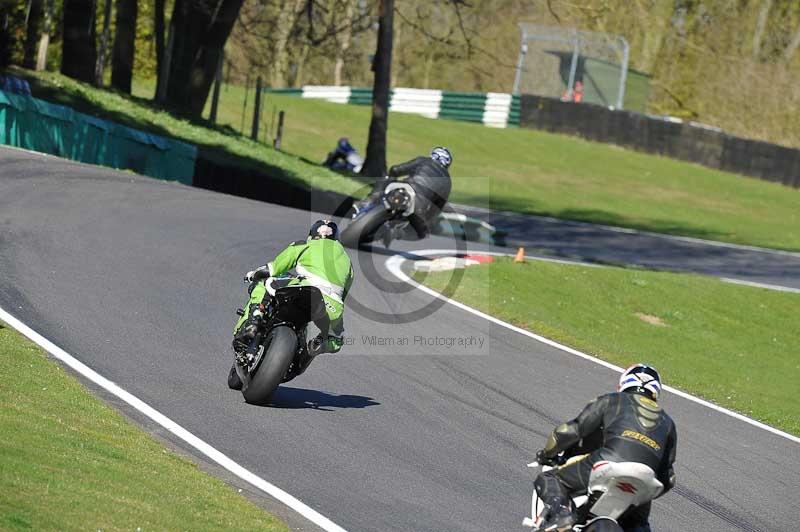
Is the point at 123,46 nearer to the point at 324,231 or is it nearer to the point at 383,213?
the point at 383,213

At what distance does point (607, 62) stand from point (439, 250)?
1382 inches

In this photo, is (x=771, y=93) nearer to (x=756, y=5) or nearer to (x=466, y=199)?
(x=756, y=5)

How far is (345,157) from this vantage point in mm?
30562

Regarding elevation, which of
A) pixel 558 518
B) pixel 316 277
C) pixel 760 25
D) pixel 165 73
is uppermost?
pixel 760 25

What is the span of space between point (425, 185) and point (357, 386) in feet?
19.1

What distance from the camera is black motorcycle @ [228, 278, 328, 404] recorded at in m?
9.44

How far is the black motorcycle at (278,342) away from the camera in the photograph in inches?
372

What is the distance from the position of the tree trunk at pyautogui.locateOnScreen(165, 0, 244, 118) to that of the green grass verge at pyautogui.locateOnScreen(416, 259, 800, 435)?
15583mm

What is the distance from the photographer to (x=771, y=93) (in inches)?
2125

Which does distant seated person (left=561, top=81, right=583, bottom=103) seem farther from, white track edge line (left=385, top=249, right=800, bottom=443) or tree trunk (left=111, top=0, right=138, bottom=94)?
white track edge line (left=385, top=249, right=800, bottom=443)

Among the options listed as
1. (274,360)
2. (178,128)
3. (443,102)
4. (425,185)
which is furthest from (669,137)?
(274,360)

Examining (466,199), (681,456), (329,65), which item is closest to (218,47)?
(466,199)

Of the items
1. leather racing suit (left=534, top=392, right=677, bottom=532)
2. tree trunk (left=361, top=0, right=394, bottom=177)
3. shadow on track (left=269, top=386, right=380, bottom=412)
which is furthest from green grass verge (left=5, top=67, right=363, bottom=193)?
leather racing suit (left=534, top=392, right=677, bottom=532)

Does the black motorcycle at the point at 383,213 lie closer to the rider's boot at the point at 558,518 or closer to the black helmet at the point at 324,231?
the black helmet at the point at 324,231
